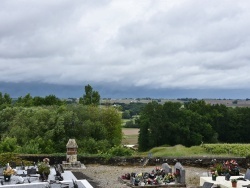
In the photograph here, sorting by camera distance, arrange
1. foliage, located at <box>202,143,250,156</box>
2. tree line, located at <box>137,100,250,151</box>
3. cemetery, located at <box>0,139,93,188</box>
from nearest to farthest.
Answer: cemetery, located at <box>0,139,93,188</box> < foliage, located at <box>202,143,250,156</box> < tree line, located at <box>137,100,250,151</box>

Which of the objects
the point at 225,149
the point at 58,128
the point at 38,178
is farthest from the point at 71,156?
the point at 225,149

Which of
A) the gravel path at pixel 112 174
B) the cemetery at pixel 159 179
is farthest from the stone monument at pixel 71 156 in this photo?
the cemetery at pixel 159 179

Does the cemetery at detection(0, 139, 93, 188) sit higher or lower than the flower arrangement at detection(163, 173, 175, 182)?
higher

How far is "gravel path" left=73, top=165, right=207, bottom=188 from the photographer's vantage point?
1995 centimetres

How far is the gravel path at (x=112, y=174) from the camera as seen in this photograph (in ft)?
65.5

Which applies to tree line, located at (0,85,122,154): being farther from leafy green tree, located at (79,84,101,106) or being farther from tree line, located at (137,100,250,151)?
leafy green tree, located at (79,84,101,106)

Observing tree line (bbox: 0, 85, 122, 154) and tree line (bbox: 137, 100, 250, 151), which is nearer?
tree line (bbox: 0, 85, 122, 154)

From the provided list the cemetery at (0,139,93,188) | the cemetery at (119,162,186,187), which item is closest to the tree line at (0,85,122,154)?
the cemetery at (0,139,93,188)

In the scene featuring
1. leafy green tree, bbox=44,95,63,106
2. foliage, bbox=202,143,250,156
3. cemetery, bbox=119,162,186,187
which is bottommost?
foliage, bbox=202,143,250,156

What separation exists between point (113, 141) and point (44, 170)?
23412mm

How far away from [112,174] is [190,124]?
120ft

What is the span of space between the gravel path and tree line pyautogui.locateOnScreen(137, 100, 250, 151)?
3213 cm

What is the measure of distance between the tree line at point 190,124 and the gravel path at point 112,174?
1265 inches

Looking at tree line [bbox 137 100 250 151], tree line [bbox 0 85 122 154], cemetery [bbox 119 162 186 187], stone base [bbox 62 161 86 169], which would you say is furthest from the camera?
tree line [bbox 137 100 250 151]
